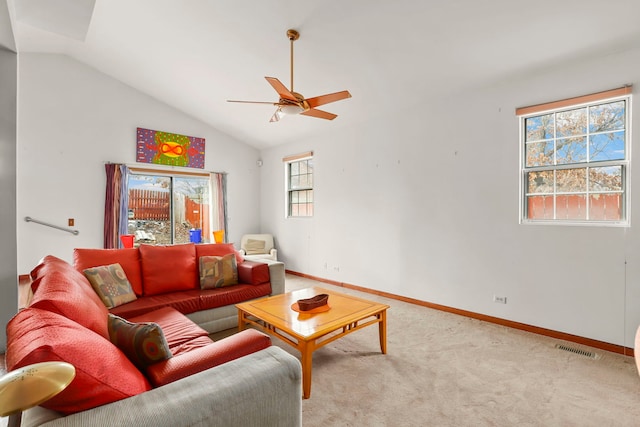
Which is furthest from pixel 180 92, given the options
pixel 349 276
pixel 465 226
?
pixel 465 226

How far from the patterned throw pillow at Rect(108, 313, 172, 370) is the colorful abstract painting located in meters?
4.64

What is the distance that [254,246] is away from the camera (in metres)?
6.15

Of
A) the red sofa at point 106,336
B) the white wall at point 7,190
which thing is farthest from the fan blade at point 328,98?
the white wall at point 7,190

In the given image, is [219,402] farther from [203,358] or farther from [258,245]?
[258,245]

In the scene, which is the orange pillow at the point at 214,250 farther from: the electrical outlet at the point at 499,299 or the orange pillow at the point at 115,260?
the electrical outlet at the point at 499,299

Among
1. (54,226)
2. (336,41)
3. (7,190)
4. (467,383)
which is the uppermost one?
(336,41)

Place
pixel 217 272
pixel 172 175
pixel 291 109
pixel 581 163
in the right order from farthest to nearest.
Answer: pixel 172 175
pixel 217 272
pixel 581 163
pixel 291 109

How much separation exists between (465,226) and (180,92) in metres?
4.79

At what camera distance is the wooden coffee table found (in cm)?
209

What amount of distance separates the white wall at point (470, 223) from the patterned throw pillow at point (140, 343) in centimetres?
332

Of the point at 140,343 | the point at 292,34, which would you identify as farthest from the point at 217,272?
the point at 292,34

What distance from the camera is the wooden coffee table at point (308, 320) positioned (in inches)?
82.1

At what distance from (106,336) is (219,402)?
93 cm

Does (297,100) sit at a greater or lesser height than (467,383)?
greater
